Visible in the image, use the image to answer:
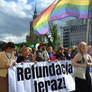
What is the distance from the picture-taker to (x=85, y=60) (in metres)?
5.05

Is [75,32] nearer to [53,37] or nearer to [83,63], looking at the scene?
[53,37]

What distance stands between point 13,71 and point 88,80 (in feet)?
6.53

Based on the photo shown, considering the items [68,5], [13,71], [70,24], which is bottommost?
[13,71]

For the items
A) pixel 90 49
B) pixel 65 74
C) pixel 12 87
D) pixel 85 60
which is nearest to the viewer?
pixel 85 60

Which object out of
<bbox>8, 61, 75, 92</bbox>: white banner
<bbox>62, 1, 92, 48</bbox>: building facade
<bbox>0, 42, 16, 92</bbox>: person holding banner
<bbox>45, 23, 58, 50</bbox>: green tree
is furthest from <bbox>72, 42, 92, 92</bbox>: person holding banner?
<bbox>62, 1, 92, 48</bbox>: building facade

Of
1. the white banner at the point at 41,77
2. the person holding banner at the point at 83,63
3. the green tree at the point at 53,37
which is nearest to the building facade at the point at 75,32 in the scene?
the green tree at the point at 53,37

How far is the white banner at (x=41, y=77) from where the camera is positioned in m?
5.68

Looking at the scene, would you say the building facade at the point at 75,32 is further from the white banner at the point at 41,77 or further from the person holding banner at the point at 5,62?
the person holding banner at the point at 5,62

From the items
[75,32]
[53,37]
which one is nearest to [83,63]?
[53,37]

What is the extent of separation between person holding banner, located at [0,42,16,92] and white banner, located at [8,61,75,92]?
14 cm

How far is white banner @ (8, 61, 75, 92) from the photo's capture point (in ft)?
18.6

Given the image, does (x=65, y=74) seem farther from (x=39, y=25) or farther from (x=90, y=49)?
(x=90, y=49)

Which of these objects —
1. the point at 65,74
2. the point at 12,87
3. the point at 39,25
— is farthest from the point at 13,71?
the point at 39,25

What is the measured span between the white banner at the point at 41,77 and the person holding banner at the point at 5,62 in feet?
0.45
